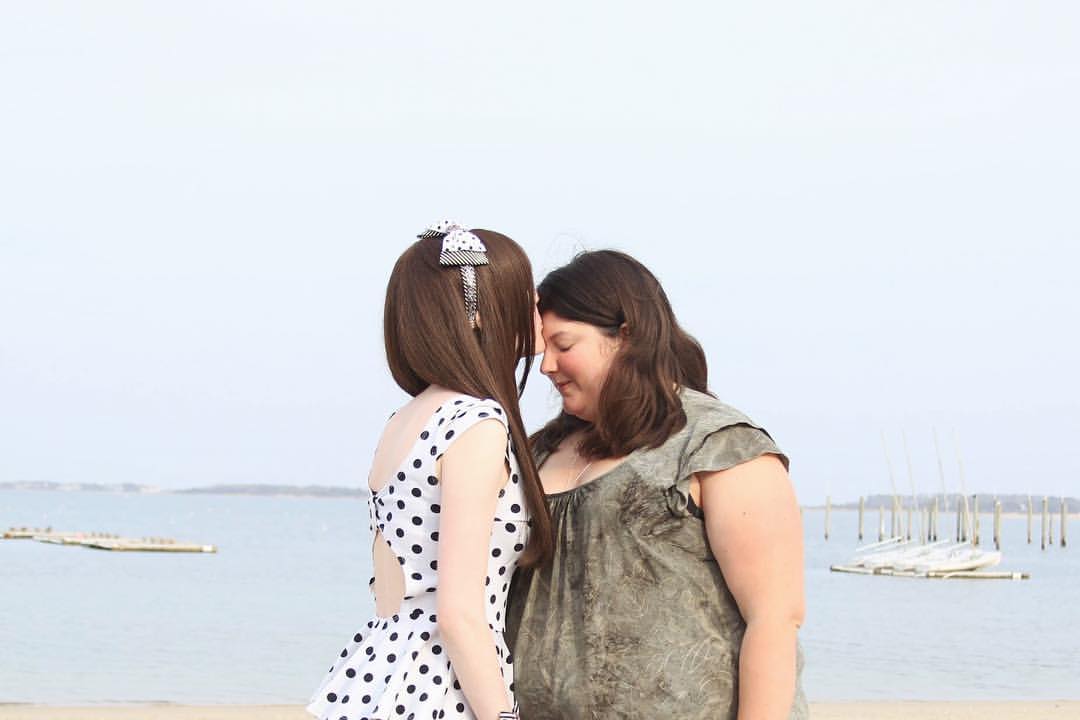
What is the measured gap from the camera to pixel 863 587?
4512cm

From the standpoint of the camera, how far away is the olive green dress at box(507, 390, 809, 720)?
3.11 metres

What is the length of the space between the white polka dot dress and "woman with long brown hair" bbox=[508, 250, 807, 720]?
20 cm

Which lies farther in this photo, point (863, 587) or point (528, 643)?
point (863, 587)

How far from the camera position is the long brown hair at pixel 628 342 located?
10.6 feet

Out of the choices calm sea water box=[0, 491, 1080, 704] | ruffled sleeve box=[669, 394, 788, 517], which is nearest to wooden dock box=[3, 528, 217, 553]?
calm sea water box=[0, 491, 1080, 704]

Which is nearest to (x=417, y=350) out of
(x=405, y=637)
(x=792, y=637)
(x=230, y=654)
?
(x=405, y=637)

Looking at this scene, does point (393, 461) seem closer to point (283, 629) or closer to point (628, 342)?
point (628, 342)

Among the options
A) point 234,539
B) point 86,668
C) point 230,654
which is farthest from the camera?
point 234,539

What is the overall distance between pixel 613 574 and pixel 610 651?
17cm

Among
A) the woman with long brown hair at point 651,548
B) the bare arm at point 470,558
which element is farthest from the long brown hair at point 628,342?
the bare arm at point 470,558

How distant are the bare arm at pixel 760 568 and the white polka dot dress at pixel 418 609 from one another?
0.44m

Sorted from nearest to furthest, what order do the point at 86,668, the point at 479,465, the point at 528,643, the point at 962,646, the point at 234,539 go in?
1. the point at 479,465
2. the point at 528,643
3. the point at 86,668
4. the point at 962,646
5. the point at 234,539

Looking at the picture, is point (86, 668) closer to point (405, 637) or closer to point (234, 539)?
point (405, 637)

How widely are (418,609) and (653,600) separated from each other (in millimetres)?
532
